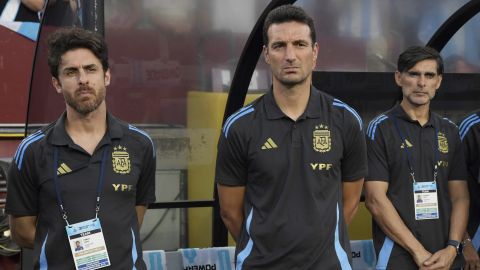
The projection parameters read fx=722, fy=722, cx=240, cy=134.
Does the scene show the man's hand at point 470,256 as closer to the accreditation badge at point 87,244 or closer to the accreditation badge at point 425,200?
the accreditation badge at point 425,200

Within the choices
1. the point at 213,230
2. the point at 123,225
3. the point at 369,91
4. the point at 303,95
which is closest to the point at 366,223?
the point at 369,91

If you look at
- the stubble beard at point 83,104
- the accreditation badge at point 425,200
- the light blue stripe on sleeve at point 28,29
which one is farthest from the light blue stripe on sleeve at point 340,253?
the light blue stripe on sleeve at point 28,29

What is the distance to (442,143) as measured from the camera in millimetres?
3691

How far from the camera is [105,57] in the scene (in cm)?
281

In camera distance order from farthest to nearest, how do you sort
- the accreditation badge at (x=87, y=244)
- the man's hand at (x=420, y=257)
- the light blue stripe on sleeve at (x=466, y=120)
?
the light blue stripe on sleeve at (x=466, y=120)
the man's hand at (x=420, y=257)
the accreditation badge at (x=87, y=244)

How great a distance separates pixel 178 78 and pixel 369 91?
1420 millimetres

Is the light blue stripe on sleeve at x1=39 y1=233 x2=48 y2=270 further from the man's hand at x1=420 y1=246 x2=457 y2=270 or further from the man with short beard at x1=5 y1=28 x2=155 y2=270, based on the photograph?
the man's hand at x1=420 y1=246 x2=457 y2=270

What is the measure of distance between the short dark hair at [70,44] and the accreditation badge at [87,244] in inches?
A: 23.2

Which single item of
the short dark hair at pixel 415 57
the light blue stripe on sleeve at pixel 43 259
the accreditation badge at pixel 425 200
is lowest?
the light blue stripe on sleeve at pixel 43 259

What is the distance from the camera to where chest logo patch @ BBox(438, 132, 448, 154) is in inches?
145

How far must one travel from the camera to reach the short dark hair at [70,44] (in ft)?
8.99

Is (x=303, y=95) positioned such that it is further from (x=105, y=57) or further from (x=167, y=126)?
(x=167, y=126)

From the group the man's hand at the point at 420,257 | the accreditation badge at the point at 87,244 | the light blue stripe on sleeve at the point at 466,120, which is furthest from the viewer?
the light blue stripe on sleeve at the point at 466,120

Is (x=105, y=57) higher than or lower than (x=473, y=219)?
higher
